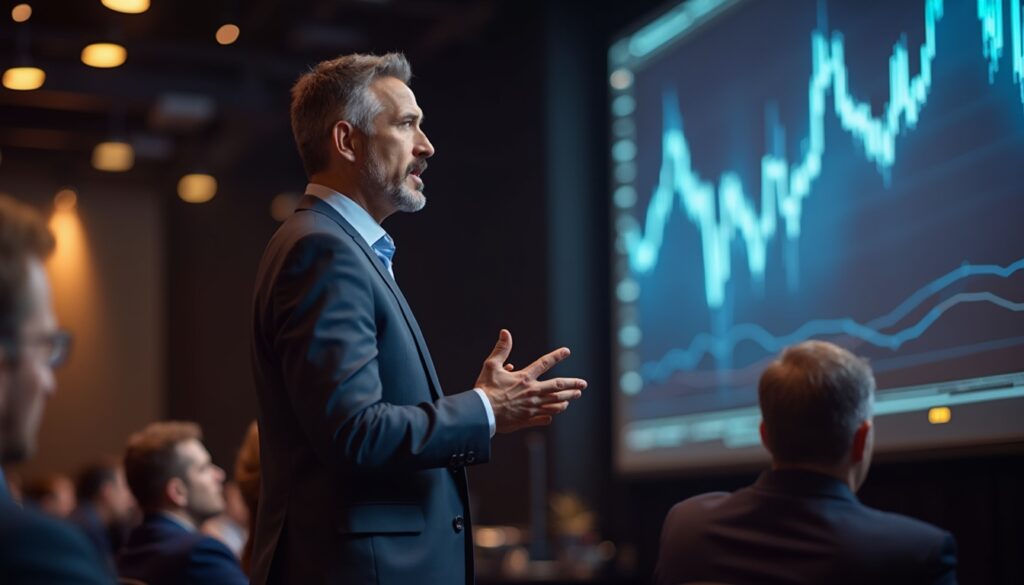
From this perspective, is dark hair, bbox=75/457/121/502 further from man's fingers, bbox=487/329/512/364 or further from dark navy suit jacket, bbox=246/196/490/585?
man's fingers, bbox=487/329/512/364

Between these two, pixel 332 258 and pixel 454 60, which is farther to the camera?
pixel 454 60

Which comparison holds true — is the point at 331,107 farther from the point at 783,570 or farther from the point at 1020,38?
the point at 1020,38

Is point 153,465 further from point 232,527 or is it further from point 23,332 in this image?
point 23,332

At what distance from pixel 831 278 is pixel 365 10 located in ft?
12.7

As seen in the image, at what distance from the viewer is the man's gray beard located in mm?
2230

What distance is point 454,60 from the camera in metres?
7.81

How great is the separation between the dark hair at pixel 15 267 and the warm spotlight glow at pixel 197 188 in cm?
826

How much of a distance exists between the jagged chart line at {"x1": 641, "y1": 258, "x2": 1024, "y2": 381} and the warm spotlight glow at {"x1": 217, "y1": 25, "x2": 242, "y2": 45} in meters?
3.56

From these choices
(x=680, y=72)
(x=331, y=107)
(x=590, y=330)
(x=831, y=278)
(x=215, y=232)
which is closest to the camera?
(x=331, y=107)

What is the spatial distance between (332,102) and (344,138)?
0.26 feet

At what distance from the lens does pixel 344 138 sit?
7.35ft

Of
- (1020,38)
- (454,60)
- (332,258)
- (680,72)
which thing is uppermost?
(454,60)

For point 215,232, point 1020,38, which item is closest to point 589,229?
point 1020,38

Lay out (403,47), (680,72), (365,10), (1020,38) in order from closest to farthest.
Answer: (1020,38)
(680,72)
(365,10)
(403,47)
